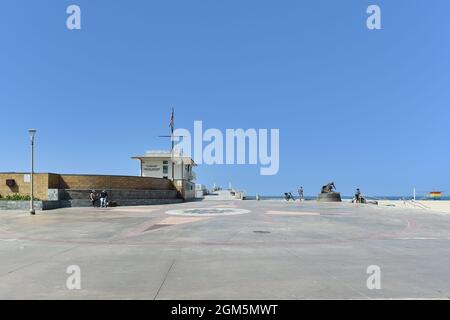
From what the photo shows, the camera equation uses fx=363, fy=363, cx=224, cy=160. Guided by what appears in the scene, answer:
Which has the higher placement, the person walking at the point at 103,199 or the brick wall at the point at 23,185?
the brick wall at the point at 23,185

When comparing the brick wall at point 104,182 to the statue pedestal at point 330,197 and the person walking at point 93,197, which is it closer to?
the person walking at point 93,197

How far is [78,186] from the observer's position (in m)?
32.9

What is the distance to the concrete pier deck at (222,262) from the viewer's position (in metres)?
6.37

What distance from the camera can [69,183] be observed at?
32656 millimetres

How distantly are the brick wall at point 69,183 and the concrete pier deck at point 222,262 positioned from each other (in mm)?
15824

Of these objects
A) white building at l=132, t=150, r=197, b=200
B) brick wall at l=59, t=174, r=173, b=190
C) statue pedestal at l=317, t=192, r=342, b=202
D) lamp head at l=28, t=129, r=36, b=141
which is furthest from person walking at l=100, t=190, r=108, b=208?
statue pedestal at l=317, t=192, r=342, b=202

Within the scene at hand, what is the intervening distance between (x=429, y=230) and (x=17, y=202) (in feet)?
90.4

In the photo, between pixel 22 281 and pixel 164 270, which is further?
pixel 164 270

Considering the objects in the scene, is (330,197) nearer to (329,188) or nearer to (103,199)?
(329,188)

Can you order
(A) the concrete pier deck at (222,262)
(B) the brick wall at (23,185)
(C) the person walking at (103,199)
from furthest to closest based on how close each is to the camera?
(C) the person walking at (103,199) < (B) the brick wall at (23,185) < (A) the concrete pier deck at (222,262)

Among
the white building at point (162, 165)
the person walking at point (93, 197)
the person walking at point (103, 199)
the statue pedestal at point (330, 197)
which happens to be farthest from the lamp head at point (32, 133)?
the statue pedestal at point (330, 197)

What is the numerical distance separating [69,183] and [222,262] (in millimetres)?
27578
